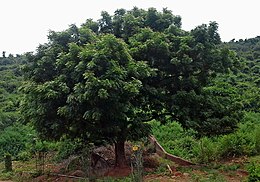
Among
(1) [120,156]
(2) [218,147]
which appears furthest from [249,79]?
(1) [120,156]

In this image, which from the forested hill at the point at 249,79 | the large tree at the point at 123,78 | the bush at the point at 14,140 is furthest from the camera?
the forested hill at the point at 249,79

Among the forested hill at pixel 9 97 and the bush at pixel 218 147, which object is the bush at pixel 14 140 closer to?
the forested hill at pixel 9 97

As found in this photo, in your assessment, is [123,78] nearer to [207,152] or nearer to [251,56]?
[207,152]

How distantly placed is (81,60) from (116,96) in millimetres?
1279

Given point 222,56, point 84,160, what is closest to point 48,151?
point 84,160

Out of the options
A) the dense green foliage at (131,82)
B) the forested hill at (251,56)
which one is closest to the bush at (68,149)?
the dense green foliage at (131,82)

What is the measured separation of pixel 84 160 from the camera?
8.37 m

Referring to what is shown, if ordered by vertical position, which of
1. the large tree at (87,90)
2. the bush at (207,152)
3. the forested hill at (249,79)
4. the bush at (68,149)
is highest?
the forested hill at (249,79)

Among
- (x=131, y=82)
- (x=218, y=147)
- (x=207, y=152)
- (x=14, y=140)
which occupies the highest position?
(x=131, y=82)

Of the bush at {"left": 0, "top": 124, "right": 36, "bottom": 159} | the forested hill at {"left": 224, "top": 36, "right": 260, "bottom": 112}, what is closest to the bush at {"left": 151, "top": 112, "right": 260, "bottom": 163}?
the forested hill at {"left": 224, "top": 36, "right": 260, "bottom": 112}

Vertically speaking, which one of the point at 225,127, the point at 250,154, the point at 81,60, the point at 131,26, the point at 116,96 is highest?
the point at 131,26

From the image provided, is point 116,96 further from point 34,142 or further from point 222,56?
point 34,142

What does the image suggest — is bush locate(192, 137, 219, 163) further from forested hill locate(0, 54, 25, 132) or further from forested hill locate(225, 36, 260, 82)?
forested hill locate(225, 36, 260, 82)

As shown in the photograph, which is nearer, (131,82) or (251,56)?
(131,82)
